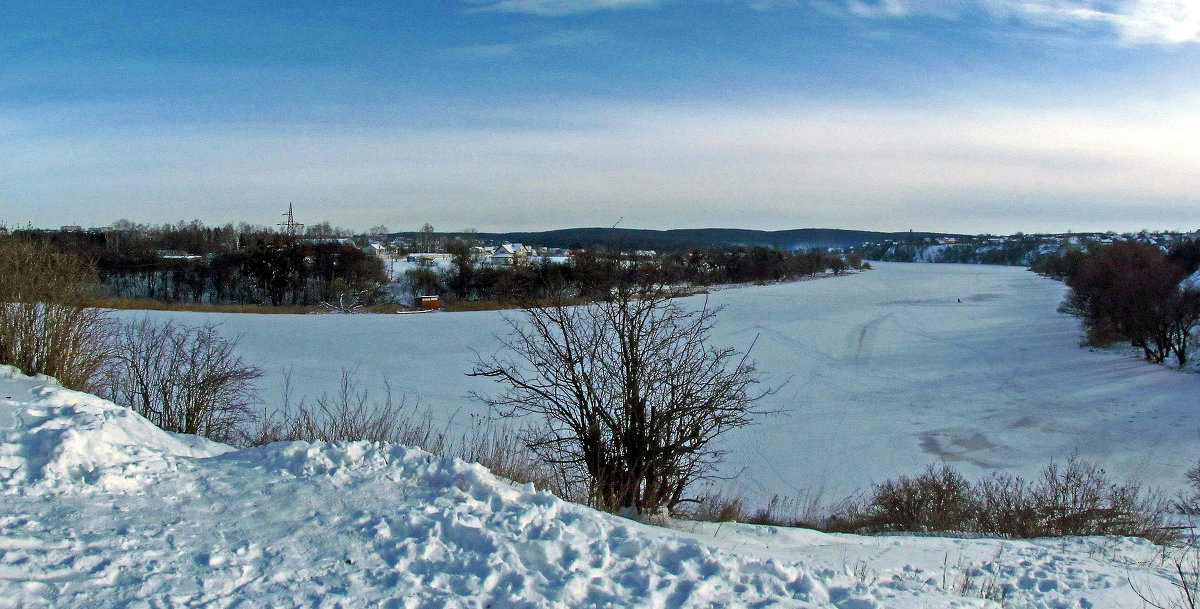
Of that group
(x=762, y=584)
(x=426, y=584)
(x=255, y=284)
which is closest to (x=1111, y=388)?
(x=762, y=584)

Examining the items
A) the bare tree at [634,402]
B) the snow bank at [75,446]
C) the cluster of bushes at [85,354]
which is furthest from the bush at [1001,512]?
the cluster of bushes at [85,354]

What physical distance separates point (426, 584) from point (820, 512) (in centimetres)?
826

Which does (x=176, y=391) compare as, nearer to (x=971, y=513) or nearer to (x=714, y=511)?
(x=714, y=511)

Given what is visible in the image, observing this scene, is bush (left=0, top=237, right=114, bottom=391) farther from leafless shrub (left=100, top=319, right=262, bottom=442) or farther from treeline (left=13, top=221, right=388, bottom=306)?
treeline (left=13, top=221, right=388, bottom=306)

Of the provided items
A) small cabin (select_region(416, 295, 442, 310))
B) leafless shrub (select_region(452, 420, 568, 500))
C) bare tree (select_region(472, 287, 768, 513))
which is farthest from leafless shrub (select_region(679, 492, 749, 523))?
small cabin (select_region(416, 295, 442, 310))

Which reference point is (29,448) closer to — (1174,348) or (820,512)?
(820,512)

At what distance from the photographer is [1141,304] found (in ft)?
82.7

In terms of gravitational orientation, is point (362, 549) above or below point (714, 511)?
above

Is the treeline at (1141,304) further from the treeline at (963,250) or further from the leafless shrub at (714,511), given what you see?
the treeline at (963,250)

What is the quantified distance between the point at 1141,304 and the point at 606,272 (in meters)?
26.1

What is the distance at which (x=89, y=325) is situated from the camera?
925 cm

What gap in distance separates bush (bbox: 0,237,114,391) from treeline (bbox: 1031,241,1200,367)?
3092 cm

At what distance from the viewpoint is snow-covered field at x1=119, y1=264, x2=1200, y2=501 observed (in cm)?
1353

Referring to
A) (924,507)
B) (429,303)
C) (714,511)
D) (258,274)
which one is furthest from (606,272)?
(258,274)
